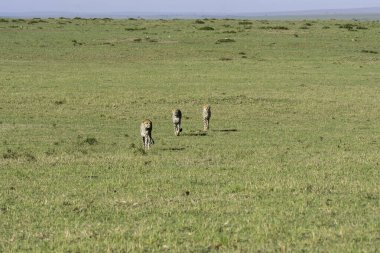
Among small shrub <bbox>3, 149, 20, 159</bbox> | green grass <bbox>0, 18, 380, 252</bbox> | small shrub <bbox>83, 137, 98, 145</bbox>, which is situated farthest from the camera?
small shrub <bbox>83, 137, 98, 145</bbox>

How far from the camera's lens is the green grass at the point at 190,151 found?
409 inches

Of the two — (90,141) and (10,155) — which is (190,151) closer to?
(90,141)

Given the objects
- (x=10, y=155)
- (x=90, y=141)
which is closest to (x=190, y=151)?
(x=90, y=141)

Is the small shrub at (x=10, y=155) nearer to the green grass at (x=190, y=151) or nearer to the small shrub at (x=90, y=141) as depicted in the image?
the green grass at (x=190, y=151)

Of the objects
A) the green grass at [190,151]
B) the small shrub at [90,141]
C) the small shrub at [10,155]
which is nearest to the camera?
the green grass at [190,151]

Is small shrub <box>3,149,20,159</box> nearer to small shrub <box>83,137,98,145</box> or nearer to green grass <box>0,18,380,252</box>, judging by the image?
green grass <box>0,18,380,252</box>

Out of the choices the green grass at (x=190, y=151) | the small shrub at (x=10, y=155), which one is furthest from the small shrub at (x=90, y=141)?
the small shrub at (x=10, y=155)

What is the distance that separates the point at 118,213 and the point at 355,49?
155 ft

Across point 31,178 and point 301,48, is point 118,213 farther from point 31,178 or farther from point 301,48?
point 301,48

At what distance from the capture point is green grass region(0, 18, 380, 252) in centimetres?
1039

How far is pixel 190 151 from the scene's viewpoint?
20.3 metres

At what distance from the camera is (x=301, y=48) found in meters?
56.7

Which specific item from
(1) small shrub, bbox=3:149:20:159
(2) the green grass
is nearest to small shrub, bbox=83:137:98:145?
(2) the green grass

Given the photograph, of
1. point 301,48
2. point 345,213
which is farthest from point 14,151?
point 301,48
